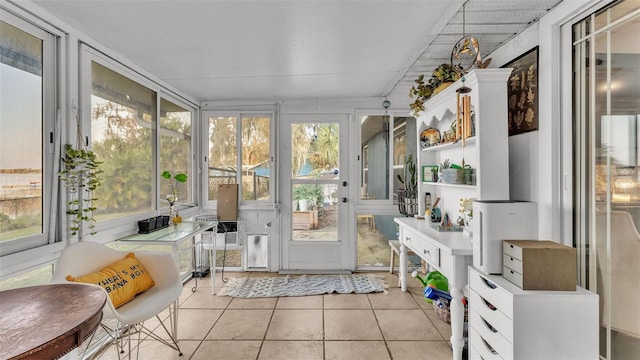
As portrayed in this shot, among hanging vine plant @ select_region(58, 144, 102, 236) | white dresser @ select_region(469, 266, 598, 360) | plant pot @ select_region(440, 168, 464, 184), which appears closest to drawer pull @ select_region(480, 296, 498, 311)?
white dresser @ select_region(469, 266, 598, 360)

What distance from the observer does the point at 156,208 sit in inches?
121

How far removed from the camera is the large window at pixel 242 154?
405 cm

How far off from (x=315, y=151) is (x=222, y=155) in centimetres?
126

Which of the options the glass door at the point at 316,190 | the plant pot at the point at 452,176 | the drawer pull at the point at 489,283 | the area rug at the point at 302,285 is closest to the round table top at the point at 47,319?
the drawer pull at the point at 489,283

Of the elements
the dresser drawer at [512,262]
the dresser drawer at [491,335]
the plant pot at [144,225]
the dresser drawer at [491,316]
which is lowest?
the dresser drawer at [491,335]

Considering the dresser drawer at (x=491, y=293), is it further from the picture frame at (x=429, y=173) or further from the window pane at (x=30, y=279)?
the window pane at (x=30, y=279)

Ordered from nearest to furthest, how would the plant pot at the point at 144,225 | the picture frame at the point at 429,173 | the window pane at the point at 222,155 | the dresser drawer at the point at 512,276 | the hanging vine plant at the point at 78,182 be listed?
the dresser drawer at the point at 512,276 < the hanging vine plant at the point at 78,182 < the plant pot at the point at 144,225 < the picture frame at the point at 429,173 < the window pane at the point at 222,155

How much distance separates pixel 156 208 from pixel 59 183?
44.1 inches

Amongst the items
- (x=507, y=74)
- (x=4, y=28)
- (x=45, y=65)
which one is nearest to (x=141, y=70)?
(x=45, y=65)

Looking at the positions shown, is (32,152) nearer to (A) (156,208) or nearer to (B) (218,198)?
(A) (156,208)

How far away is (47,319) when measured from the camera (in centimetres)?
110

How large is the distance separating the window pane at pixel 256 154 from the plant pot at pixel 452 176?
2.31 m

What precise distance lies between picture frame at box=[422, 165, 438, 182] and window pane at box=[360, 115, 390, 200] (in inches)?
34.8

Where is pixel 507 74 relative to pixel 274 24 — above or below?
below
